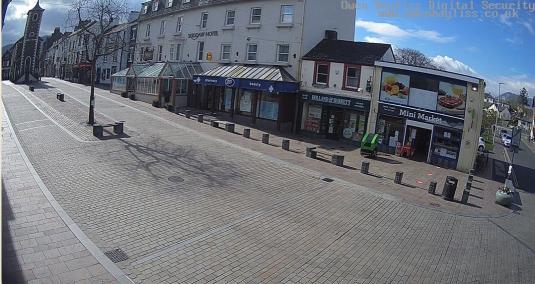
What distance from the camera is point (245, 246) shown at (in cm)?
915

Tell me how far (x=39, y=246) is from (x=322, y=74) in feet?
71.3

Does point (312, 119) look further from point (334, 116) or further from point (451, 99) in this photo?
point (451, 99)

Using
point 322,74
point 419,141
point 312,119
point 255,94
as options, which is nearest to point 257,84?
point 255,94

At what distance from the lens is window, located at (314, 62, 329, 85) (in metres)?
26.5

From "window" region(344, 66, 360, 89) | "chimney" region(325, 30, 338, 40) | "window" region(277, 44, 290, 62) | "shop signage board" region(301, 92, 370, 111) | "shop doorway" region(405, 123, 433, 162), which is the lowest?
"shop doorway" region(405, 123, 433, 162)

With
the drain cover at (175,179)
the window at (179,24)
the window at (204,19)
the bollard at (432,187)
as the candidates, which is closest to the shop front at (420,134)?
the bollard at (432,187)

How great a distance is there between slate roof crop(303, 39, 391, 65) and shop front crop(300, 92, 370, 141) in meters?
2.53

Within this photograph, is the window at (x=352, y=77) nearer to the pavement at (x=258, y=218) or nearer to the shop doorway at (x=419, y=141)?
the shop doorway at (x=419, y=141)

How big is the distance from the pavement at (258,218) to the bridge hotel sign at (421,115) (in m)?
4.98

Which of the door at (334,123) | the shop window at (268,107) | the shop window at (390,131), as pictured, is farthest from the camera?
the shop window at (268,107)

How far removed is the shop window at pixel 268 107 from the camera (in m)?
28.8

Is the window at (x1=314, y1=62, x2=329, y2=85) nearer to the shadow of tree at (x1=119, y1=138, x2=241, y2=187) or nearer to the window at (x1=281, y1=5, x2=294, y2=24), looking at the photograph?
the window at (x1=281, y1=5, x2=294, y2=24)

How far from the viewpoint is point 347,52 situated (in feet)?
Result: 88.2

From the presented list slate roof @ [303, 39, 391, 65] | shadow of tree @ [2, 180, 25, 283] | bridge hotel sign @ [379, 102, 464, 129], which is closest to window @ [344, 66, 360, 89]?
slate roof @ [303, 39, 391, 65]
